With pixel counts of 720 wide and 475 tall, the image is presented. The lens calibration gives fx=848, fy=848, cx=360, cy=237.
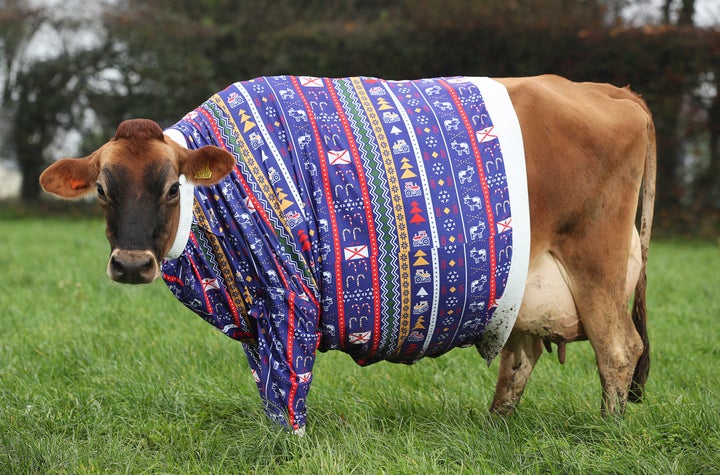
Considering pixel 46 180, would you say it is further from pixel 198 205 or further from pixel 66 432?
pixel 66 432

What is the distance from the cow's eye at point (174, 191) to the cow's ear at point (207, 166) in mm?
63

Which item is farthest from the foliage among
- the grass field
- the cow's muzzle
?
the cow's muzzle

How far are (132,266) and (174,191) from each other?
0.36 metres

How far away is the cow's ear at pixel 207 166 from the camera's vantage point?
322 centimetres

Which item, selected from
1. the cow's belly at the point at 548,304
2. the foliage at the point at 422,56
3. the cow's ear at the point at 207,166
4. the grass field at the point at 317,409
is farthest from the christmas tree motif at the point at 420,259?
the foliage at the point at 422,56

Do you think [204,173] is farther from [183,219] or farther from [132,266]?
[132,266]

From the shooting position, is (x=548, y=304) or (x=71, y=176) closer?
(x=71, y=176)

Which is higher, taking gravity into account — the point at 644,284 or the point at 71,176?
the point at 71,176

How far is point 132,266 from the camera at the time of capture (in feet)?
10.2

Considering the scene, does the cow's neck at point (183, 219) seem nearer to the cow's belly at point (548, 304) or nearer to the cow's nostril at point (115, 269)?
the cow's nostril at point (115, 269)

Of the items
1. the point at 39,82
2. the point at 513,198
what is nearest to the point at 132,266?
the point at 513,198

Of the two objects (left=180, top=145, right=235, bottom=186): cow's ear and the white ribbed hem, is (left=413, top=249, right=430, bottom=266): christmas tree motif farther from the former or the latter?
(left=180, top=145, right=235, bottom=186): cow's ear

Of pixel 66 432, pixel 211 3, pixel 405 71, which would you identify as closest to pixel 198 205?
pixel 66 432

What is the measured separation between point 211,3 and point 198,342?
11.3 m
